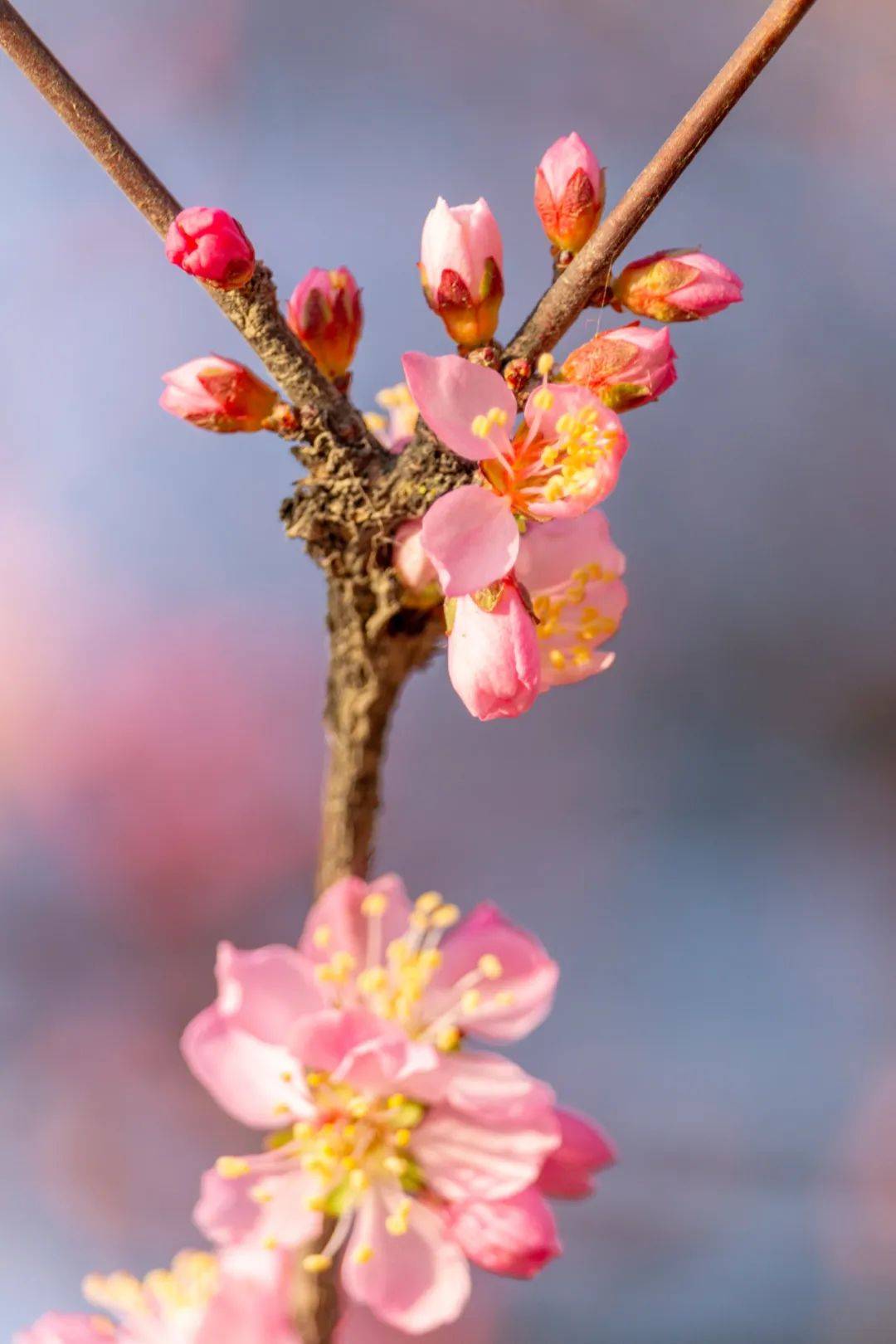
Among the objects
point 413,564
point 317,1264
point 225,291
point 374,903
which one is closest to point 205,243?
point 225,291

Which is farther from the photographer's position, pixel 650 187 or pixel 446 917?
pixel 446 917

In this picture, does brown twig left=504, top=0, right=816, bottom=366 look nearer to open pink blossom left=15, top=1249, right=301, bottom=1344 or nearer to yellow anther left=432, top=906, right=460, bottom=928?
yellow anther left=432, top=906, right=460, bottom=928

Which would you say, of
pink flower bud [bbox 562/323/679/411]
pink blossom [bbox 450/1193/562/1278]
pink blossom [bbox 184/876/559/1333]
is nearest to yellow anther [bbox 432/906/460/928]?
pink blossom [bbox 184/876/559/1333]

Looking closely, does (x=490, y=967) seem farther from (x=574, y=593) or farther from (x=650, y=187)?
(x=650, y=187)

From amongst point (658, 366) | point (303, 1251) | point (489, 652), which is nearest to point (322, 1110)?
point (303, 1251)

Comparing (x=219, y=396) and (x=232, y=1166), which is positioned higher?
(x=219, y=396)

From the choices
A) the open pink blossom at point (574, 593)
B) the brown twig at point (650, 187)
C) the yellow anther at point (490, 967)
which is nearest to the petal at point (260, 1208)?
the yellow anther at point (490, 967)

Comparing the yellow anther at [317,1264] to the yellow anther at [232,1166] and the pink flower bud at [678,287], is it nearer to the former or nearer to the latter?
the yellow anther at [232,1166]
